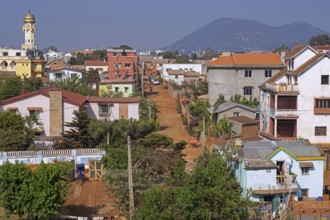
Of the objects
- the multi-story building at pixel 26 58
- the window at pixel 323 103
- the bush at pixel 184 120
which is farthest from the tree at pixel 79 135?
the multi-story building at pixel 26 58

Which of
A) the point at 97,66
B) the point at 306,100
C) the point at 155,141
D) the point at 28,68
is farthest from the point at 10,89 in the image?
the point at 97,66

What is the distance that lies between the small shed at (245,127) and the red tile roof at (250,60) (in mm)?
11996

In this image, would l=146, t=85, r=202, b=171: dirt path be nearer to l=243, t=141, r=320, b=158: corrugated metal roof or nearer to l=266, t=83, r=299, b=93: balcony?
l=243, t=141, r=320, b=158: corrugated metal roof

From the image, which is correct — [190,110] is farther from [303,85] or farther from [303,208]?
[303,208]

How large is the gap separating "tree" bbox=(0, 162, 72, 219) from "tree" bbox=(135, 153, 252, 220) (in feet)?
12.2

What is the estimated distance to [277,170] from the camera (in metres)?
23.3

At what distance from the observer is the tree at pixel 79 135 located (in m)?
32.6

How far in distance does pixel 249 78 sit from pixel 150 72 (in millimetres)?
49570

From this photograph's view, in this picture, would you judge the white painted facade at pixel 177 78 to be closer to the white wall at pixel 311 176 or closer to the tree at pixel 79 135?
the tree at pixel 79 135

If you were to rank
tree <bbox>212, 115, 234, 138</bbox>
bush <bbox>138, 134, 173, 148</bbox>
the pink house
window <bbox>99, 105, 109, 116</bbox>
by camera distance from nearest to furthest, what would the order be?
bush <bbox>138, 134, 173, 148</bbox>, tree <bbox>212, 115, 234, 138</bbox>, window <bbox>99, 105, 109, 116</bbox>, the pink house

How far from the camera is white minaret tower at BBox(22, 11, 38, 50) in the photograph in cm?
10975

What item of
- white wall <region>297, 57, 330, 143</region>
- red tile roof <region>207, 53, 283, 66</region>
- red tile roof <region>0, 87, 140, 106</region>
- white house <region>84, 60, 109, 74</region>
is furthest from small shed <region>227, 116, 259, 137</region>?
white house <region>84, 60, 109, 74</region>

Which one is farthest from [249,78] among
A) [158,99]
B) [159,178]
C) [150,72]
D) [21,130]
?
[150,72]

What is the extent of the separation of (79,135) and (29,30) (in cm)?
8170
